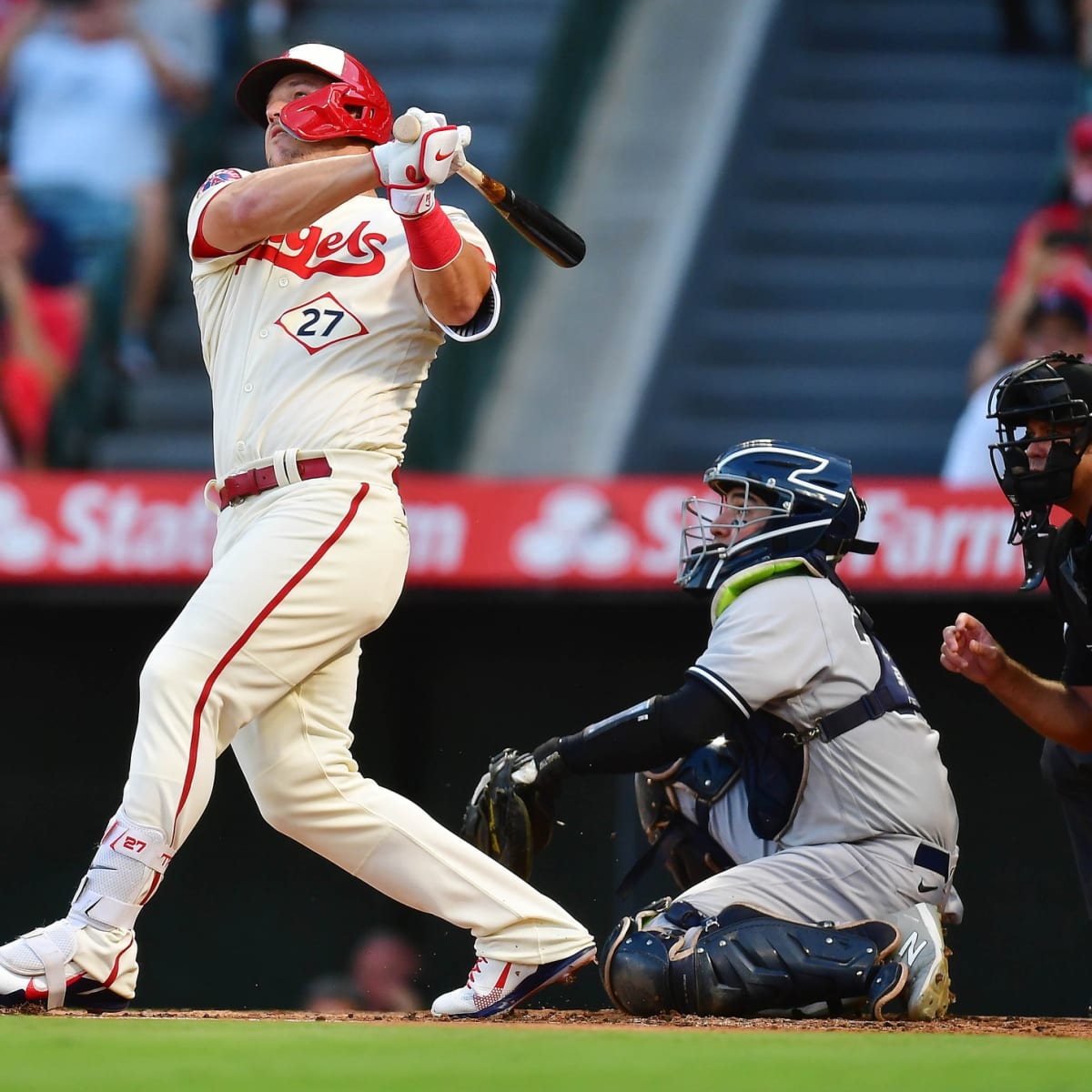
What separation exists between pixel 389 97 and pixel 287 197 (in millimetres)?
5612

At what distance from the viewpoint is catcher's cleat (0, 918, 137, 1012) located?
3205 millimetres

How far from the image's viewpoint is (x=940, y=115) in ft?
29.5

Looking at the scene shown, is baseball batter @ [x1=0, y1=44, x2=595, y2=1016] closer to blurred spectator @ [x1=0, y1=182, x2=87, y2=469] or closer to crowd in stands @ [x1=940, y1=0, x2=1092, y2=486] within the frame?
crowd in stands @ [x1=940, y1=0, x2=1092, y2=486]

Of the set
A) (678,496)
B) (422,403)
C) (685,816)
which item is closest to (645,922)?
(685,816)

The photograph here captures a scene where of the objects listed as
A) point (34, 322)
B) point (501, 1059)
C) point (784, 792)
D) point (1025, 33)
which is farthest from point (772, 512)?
point (1025, 33)

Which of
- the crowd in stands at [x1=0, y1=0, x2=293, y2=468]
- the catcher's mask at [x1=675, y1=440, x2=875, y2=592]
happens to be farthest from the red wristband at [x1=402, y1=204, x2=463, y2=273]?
the crowd in stands at [x1=0, y1=0, x2=293, y2=468]

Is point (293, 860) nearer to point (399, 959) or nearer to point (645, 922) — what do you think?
point (399, 959)

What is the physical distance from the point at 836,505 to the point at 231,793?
3170mm

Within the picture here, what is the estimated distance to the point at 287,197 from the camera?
3.37 metres

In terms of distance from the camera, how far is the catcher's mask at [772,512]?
392 cm

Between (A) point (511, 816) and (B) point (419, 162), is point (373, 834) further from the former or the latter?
(B) point (419, 162)

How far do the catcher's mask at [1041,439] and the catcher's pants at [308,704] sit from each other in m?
1.14

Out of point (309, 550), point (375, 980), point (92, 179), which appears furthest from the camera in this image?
point (92, 179)

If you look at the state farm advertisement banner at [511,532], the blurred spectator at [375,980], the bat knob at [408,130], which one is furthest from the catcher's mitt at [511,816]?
the blurred spectator at [375,980]
